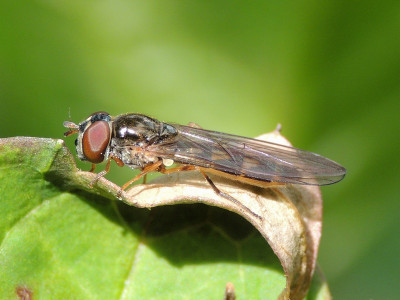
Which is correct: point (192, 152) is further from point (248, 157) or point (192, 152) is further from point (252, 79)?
point (252, 79)

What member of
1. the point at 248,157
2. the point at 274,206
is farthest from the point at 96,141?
the point at 274,206

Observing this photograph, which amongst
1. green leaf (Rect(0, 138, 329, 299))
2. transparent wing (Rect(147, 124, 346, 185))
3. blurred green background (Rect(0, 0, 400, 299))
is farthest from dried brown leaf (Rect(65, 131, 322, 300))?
blurred green background (Rect(0, 0, 400, 299))

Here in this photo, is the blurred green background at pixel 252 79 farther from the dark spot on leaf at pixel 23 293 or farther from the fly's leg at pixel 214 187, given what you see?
the dark spot on leaf at pixel 23 293

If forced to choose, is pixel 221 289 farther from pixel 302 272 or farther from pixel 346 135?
pixel 346 135

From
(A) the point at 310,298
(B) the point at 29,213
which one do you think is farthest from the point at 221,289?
(B) the point at 29,213

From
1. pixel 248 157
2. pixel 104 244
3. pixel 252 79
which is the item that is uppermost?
pixel 252 79
